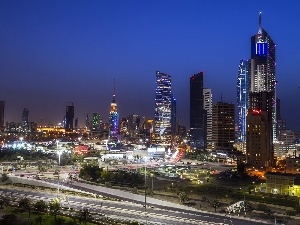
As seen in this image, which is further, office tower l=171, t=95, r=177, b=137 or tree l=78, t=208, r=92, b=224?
office tower l=171, t=95, r=177, b=137

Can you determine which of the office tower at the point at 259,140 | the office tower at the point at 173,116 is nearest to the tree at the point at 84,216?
the office tower at the point at 259,140

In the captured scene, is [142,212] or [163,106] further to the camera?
[163,106]

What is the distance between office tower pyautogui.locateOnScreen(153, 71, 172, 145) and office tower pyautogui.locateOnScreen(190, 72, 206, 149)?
17.7 feet

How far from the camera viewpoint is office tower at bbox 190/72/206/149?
73.4m

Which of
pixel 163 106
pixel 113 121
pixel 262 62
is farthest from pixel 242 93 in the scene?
pixel 113 121

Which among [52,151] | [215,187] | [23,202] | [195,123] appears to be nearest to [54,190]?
[23,202]

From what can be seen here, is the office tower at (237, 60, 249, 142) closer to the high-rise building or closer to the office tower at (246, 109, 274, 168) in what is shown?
the high-rise building

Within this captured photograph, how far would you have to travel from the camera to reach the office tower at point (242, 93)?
78.9 metres

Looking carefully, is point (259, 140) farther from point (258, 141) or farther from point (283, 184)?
point (283, 184)

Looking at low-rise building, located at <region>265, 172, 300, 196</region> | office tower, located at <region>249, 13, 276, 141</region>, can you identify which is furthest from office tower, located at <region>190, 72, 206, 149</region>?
low-rise building, located at <region>265, 172, 300, 196</region>

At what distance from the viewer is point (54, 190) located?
22.8 m

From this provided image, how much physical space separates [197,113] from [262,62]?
14687 millimetres

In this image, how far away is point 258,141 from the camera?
36.3 meters

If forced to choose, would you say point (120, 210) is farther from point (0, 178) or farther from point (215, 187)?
point (0, 178)
